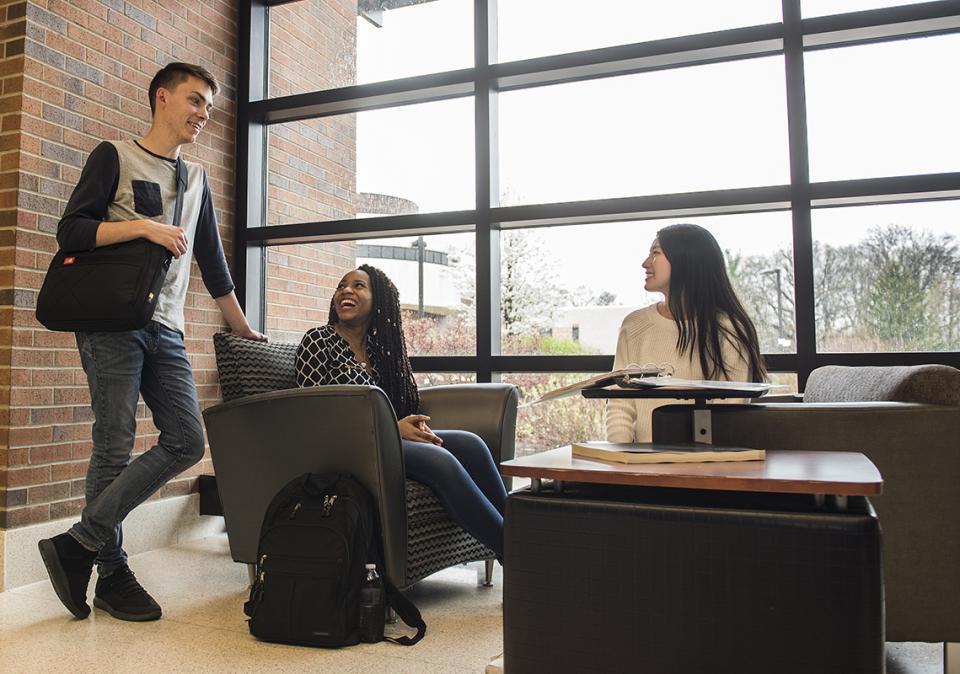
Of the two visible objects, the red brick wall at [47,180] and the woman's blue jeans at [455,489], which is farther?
the red brick wall at [47,180]

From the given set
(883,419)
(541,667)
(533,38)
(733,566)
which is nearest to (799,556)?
(733,566)

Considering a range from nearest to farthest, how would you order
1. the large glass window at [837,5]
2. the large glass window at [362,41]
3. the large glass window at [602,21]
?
the large glass window at [837,5]
the large glass window at [602,21]
the large glass window at [362,41]

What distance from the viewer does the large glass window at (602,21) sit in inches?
124

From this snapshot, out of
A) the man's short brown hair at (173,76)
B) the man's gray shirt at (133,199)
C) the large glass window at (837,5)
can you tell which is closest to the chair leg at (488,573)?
the man's gray shirt at (133,199)

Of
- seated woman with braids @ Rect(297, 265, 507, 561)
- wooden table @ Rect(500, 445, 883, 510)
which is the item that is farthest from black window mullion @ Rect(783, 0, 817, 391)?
wooden table @ Rect(500, 445, 883, 510)

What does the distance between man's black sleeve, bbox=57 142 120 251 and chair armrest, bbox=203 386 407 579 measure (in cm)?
62

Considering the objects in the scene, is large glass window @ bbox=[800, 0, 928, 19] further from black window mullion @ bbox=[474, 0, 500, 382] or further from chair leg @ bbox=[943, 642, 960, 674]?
chair leg @ bbox=[943, 642, 960, 674]

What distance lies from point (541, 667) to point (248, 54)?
3.56m

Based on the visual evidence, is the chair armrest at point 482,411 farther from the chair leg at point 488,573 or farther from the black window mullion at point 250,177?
the black window mullion at point 250,177

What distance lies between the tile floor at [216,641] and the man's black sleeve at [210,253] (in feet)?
3.37

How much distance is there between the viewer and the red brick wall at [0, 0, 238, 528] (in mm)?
2635

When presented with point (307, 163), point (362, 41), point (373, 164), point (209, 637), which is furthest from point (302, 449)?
point (362, 41)

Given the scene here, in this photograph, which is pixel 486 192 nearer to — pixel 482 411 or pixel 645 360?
pixel 482 411

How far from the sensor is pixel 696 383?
4.37 ft
